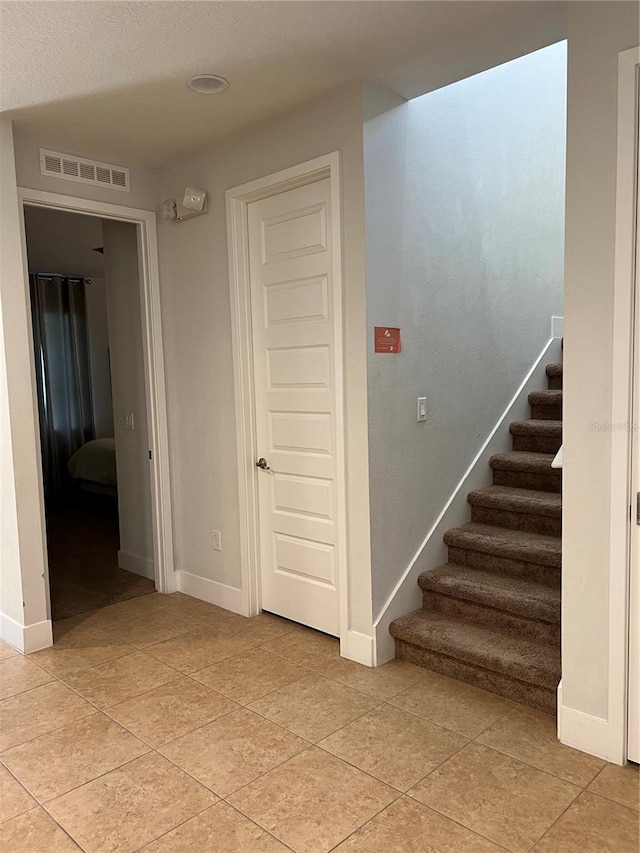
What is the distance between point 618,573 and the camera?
227cm

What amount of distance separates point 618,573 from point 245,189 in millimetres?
2549

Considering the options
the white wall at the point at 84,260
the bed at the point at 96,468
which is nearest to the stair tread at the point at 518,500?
the white wall at the point at 84,260

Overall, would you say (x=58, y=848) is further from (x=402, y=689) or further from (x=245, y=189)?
(x=245, y=189)

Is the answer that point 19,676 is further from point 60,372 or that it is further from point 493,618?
point 60,372

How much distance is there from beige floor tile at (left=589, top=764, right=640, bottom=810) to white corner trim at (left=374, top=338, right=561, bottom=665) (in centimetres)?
112

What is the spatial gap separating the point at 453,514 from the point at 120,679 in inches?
72.8

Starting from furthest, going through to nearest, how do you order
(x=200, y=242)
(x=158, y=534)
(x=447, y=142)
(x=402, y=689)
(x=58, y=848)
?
(x=158, y=534)
(x=200, y=242)
(x=447, y=142)
(x=402, y=689)
(x=58, y=848)

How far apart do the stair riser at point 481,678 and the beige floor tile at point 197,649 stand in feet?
2.83

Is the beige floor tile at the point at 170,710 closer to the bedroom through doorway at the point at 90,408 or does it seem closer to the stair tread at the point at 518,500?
the bedroom through doorway at the point at 90,408

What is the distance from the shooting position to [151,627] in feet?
12.1

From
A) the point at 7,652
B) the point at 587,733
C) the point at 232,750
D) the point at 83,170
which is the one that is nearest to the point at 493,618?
the point at 587,733

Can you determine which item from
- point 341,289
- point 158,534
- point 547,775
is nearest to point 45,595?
point 158,534

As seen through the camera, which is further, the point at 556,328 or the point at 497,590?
the point at 556,328

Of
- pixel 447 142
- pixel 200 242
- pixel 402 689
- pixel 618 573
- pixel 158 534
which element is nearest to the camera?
pixel 618 573
